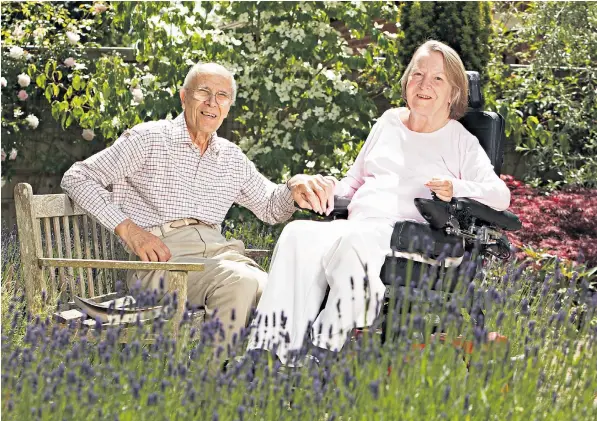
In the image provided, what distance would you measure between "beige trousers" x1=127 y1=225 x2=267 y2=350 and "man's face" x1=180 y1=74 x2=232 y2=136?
42 centimetres

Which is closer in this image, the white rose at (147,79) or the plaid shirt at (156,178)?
the plaid shirt at (156,178)

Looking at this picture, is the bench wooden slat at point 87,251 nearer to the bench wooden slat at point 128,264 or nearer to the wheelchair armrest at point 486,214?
the bench wooden slat at point 128,264

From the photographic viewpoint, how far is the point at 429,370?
257 centimetres

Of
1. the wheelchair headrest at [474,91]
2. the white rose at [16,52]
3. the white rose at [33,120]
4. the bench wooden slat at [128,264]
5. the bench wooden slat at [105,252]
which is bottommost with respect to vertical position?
the bench wooden slat at [105,252]

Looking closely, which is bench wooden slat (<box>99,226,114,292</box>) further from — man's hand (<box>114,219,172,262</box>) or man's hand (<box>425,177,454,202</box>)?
man's hand (<box>425,177,454,202</box>)

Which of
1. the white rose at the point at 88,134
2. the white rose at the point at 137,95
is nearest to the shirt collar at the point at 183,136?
the white rose at the point at 137,95

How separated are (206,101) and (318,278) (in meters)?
0.93

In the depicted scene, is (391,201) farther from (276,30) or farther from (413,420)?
(276,30)

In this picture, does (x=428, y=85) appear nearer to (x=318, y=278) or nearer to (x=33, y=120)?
(x=318, y=278)

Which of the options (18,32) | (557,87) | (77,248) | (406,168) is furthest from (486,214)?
(18,32)

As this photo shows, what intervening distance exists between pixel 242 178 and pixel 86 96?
281cm

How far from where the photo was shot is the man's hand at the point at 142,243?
11.8 feet

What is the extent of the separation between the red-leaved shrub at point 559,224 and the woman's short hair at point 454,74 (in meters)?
1.94

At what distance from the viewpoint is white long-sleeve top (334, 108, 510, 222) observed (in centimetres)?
387
